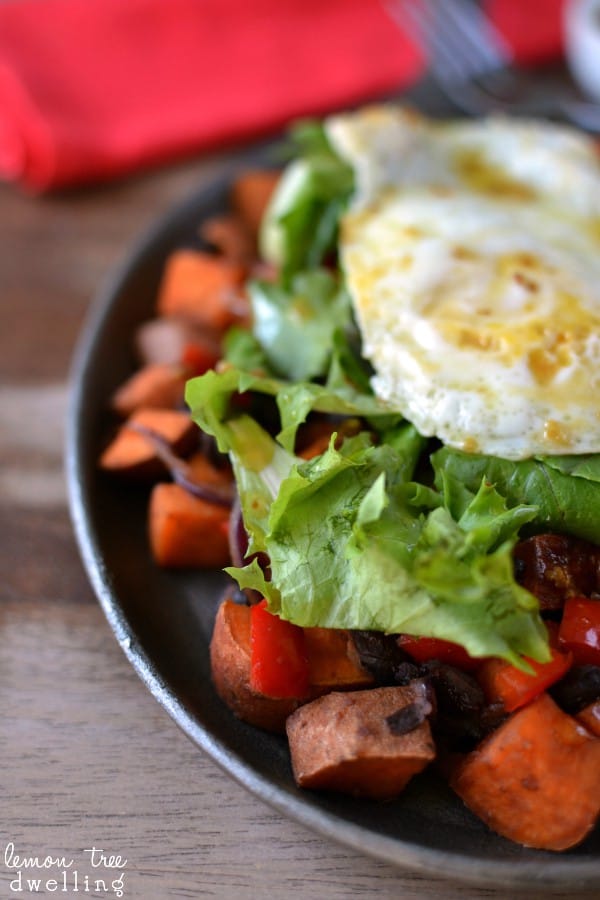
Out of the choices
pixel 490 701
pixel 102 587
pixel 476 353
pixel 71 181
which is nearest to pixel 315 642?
pixel 490 701

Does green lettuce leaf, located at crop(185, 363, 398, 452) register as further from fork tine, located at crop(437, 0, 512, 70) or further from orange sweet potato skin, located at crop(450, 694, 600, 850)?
fork tine, located at crop(437, 0, 512, 70)

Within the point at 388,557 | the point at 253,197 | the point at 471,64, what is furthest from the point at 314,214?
the point at 388,557

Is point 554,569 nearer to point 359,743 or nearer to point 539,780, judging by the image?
point 539,780

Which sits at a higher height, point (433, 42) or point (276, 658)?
point (433, 42)

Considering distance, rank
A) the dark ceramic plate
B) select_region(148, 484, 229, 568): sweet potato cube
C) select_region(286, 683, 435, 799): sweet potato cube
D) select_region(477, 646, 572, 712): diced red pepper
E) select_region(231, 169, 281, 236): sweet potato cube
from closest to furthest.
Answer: the dark ceramic plate, select_region(286, 683, 435, 799): sweet potato cube, select_region(477, 646, 572, 712): diced red pepper, select_region(148, 484, 229, 568): sweet potato cube, select_region(231, 169, 281, 236): sweet potato cube

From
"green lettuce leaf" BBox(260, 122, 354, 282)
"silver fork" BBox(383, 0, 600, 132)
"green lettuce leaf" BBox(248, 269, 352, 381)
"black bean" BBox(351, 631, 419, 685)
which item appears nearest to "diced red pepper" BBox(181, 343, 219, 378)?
"green lettuce leaf" BBox(248, 269, 352, 381)

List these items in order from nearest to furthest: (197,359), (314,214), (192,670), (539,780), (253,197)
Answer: (539,780), (192,670), (197,359), (314,214), (253,197)

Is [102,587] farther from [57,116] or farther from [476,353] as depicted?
[57,116]

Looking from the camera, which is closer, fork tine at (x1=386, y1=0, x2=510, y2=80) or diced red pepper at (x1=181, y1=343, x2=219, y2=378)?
diced red pepper at (x1=181, y1=343, x2=219, y2=378)
